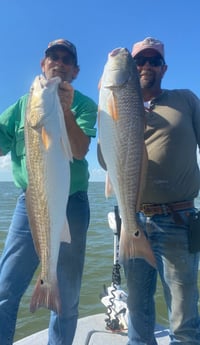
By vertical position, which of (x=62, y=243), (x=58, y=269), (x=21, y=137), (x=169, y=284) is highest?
(x=21, y=137)

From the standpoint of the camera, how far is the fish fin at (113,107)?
2859 mm

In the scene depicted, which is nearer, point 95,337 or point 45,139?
point 45,139

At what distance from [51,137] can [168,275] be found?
1.74m

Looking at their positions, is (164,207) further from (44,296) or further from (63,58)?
(63,58)

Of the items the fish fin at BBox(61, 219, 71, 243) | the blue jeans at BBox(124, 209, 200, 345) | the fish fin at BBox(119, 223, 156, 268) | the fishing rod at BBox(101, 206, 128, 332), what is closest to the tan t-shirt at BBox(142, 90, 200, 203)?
the blue jeans at BBox(124, 209, 200, 345)

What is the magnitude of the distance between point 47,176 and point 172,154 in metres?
1.34

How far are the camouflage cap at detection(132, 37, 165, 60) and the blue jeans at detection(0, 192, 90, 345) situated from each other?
1.49 metres

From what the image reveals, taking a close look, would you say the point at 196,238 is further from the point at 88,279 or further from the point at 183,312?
the point at 88,279

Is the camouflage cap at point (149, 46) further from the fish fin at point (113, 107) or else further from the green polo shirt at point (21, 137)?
the fish fin at point (113, 107)

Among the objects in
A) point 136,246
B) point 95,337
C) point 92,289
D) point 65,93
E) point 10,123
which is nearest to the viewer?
point 65,93

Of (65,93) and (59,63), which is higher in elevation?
(59,63)

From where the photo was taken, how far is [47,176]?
285 cm

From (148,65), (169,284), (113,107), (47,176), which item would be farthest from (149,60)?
(169,284)

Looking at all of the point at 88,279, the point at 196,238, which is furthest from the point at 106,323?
the point at 88,279
